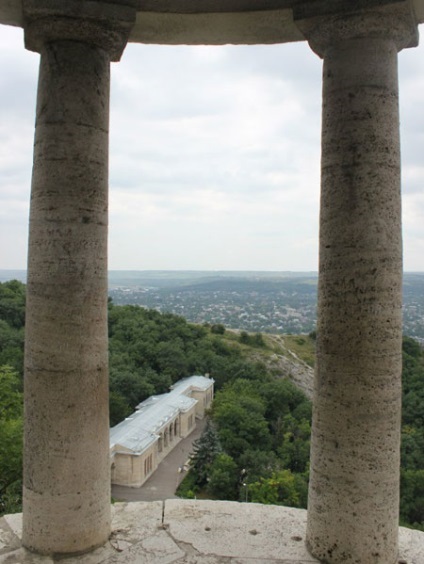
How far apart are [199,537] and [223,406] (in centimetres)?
11114

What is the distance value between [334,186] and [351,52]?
3282mm

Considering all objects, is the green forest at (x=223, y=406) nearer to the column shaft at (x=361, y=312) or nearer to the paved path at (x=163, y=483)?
the paved path at (x=163, y=483)

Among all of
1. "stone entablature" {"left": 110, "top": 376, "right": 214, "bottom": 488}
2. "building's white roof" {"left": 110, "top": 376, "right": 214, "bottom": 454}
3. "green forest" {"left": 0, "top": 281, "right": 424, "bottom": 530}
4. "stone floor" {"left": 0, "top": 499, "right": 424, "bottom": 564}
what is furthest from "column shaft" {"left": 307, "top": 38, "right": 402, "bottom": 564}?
"building's white roof" {"left": 110, "top": 376, "right": 214, "bottom": 454}

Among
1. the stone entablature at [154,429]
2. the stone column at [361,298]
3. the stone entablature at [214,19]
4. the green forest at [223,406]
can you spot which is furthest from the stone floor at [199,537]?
the stone entablature at [154,429]

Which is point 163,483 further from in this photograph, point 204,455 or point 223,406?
point 223,406

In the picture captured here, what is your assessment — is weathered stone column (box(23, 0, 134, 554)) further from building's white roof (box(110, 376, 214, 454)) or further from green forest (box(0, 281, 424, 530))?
building's white roof (box(110, 376, 214, 454))

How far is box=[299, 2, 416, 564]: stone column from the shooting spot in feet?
40.6

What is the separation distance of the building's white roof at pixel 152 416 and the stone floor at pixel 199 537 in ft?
269

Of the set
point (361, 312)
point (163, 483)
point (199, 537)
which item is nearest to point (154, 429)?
point (163, 483)

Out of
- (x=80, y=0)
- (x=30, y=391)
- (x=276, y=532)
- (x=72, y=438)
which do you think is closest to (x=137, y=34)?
(x=80, y=0)

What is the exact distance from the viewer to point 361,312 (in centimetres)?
1239

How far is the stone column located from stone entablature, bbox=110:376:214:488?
8575cm

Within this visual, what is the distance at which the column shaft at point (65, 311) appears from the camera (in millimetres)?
13148

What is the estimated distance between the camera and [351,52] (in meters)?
12.8
